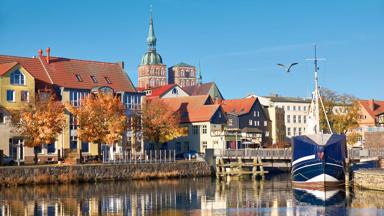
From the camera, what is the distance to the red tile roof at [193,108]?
10544 centimetres

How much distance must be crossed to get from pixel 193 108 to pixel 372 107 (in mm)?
49869

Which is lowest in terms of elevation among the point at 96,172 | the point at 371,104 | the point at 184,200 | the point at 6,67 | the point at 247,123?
the point at 184,200

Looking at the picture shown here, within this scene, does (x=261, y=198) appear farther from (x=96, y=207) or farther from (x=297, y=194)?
(x=96, y=207)

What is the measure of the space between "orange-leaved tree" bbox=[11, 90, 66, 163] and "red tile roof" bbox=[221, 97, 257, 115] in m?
44.8

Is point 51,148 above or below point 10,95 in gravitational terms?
below

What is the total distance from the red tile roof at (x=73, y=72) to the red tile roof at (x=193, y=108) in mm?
9214

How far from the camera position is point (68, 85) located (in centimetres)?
9106

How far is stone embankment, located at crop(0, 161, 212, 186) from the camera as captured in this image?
229 feet

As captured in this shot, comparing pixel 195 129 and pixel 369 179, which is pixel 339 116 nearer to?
pixel 195 129

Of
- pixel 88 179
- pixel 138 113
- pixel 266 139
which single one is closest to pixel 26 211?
pixel 88 179

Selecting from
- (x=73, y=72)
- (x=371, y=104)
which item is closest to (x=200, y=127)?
(x=73, y=72)

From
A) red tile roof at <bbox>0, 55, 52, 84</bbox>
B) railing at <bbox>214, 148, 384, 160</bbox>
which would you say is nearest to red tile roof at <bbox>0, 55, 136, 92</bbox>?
red tile roof at <bbox>0, 55, 52, 84</bbox>

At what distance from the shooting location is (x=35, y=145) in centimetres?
7762

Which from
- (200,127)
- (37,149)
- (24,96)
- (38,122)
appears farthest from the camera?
(200,127)
